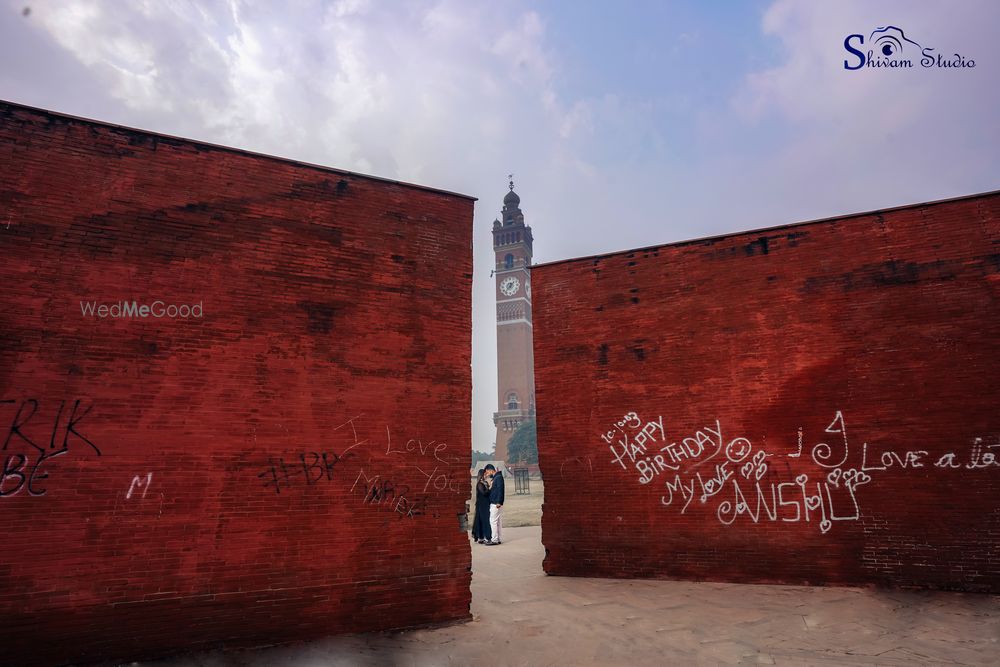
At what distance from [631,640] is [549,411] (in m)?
3.92

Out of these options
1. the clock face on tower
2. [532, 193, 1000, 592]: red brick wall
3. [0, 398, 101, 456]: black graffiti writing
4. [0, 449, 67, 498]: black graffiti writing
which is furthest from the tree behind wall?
[0, 449, 67, 498]: black graffiti writing

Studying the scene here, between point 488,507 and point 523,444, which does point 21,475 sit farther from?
point 523,444

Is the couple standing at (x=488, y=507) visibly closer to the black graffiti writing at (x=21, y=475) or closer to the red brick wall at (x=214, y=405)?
the red brick wall at (x=214, y=405)

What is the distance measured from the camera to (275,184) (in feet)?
20.7

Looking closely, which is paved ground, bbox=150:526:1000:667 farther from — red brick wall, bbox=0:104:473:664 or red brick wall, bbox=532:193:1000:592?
red brick wall, bbox=532:193:1000:592

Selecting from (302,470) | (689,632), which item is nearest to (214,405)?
(302,470)

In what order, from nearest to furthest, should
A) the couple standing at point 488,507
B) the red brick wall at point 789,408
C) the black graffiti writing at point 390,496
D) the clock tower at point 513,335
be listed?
the black graffiti writing at point 390,496, the red brick wall at point 789,408, the couple standing at point 488,507, the clock tower at point 513,335

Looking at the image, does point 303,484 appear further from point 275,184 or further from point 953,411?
point 953,411

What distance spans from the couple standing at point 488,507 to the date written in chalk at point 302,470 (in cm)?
605

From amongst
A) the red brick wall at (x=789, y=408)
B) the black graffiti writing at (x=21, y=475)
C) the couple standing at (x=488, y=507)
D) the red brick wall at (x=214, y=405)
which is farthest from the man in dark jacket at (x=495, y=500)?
the black graffiti writing at (x=21, y=475)

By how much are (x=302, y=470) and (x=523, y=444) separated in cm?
4879

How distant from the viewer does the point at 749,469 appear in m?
7.45

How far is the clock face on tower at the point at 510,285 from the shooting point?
199 feet

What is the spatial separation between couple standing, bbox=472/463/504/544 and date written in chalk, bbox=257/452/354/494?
19.9ft
